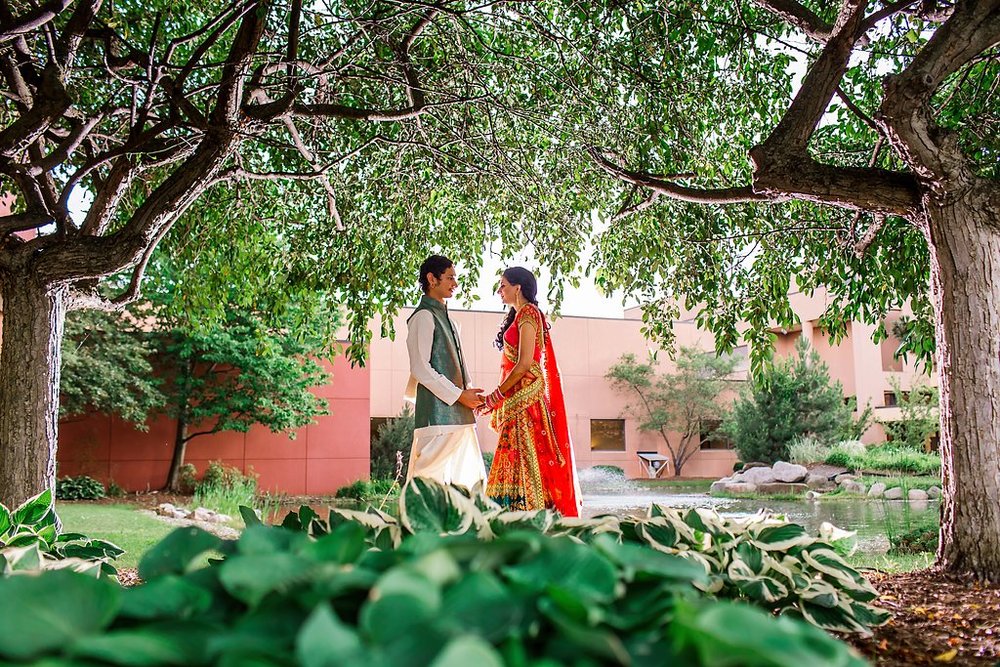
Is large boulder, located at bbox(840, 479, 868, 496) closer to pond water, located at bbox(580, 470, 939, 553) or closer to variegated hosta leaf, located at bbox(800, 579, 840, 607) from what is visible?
pond water, located at bbox(580, 470, 939, 553)

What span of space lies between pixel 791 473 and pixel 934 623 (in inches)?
819

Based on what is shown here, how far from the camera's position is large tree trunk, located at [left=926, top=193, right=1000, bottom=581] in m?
4.07

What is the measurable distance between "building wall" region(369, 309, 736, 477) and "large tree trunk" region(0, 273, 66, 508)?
22972 millimetres

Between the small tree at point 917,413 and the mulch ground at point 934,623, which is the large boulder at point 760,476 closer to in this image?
the small tree at point 917,413

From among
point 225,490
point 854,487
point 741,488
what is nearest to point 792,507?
point 854,487

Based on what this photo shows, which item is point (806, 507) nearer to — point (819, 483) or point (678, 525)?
point (819, 483)

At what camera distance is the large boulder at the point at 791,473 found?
22.3 m

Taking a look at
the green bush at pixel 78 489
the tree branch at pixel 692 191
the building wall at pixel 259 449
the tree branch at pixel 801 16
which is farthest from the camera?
the building wall at pixel 259 449

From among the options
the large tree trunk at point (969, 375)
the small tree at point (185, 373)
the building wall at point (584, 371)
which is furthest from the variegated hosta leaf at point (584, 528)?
the building wall at point (584, 371)

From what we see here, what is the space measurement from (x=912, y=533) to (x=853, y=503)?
995 cm

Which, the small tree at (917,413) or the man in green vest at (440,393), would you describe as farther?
the small tree at (917,413)

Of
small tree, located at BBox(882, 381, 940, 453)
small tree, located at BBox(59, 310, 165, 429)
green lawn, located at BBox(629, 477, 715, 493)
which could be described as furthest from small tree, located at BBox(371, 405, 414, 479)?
small tree, located at BBox(882, 381, 940, 453)

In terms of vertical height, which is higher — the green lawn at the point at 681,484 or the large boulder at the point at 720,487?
the large boulder at the point at 720,487

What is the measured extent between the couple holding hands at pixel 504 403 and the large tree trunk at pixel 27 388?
95.5 inches
